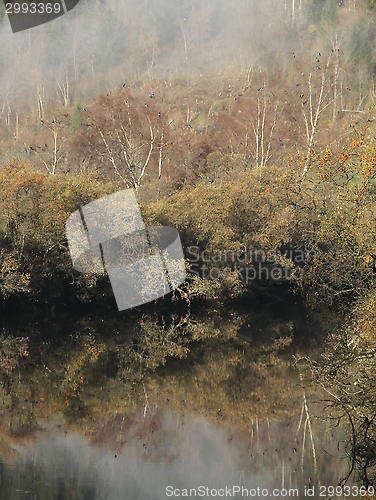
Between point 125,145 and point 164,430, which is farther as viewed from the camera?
point 125,145

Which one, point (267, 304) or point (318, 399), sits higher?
point (318, 399)

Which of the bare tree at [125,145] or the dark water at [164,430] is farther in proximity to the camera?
the bare tree at [125,145]

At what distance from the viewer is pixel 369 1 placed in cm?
6969

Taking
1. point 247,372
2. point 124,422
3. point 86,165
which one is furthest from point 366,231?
point 86,165

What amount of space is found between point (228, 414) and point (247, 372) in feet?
13.7

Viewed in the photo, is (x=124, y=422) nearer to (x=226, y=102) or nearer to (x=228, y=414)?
(x=228, y=414)

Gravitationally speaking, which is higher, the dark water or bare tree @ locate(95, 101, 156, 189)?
the dark water

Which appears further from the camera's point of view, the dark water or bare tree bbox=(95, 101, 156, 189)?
bare tree bbox=(95, 101, 156, 189)

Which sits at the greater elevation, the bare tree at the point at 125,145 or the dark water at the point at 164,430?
the dark water at the point at 164,430

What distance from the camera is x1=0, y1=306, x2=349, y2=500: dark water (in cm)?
995

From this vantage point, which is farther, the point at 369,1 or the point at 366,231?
the point at 369,1

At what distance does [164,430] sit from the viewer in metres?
12.7

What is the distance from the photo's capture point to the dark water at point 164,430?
9.95 metres

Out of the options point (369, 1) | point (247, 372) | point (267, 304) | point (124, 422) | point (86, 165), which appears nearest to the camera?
point (124, 422)
